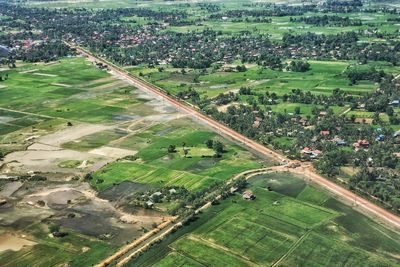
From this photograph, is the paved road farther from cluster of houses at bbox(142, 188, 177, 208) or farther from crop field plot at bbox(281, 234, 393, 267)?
cluster of houses at bbox(142, 188, 177, 208)

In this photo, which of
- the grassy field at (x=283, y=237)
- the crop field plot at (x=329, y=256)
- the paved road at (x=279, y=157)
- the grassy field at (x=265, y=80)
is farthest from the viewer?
the grassy field at (x=265, y=80)

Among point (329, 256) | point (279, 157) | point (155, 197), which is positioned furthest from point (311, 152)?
point (329, 256)

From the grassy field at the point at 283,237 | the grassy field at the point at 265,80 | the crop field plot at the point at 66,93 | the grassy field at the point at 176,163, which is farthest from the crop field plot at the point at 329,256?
the grassy field at the point at 265,80

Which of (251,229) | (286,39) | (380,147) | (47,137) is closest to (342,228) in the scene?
(251,229)

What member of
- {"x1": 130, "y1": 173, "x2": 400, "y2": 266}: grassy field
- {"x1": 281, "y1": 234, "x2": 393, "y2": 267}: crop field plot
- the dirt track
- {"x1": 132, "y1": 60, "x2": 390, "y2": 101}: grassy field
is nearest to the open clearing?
the dirt track

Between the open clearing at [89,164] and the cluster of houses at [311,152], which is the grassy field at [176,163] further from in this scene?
the cluster of houses at [311,152]

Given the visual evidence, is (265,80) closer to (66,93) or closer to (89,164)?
(66,93)
